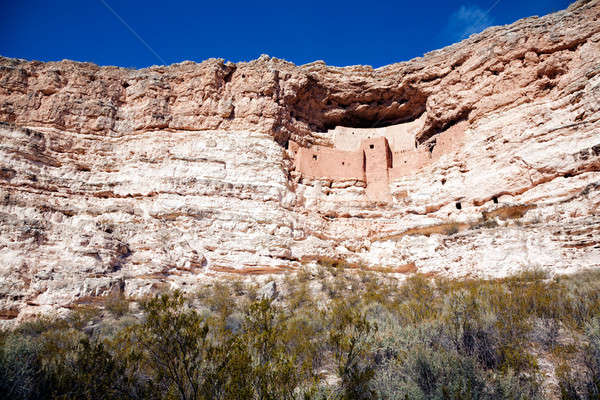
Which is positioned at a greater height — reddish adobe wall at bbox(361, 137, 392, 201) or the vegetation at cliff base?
reddish adobe wall at bbox(361, 137, 392, 201)

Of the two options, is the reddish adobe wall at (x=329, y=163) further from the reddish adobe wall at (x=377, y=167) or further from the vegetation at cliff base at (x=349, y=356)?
the vegetation at cliff base at (x=349, y=356)

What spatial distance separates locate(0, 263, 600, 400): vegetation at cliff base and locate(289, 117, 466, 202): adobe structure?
32.3 ft

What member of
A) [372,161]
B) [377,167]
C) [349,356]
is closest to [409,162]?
[377,167]

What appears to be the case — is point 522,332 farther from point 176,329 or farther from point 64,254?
point 64,254

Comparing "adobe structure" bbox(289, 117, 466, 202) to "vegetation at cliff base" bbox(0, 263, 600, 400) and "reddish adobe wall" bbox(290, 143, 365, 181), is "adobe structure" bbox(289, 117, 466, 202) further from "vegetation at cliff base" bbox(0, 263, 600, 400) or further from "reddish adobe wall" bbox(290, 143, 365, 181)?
"vegetation at cliff base" bbox(0, 263, 600, 400)

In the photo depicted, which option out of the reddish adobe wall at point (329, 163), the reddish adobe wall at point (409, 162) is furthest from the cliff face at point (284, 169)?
the reddish adobe wall at point (329, 163)

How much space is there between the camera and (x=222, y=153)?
15828 millimetres

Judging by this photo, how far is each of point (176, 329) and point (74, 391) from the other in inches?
45.9

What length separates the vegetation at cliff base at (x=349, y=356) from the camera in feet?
11.4

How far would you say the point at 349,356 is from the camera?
12.2 feet

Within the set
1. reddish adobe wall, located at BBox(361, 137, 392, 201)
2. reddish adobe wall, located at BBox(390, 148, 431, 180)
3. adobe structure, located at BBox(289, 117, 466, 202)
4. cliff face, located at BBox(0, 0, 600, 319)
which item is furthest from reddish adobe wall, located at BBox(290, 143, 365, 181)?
reddish adobe wall, located at BBox(390, 148, 431, 180)

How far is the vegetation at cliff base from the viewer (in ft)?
11.4

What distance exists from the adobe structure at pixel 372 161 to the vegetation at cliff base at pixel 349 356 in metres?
9.85

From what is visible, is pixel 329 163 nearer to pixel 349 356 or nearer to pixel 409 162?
pixel 409 162
